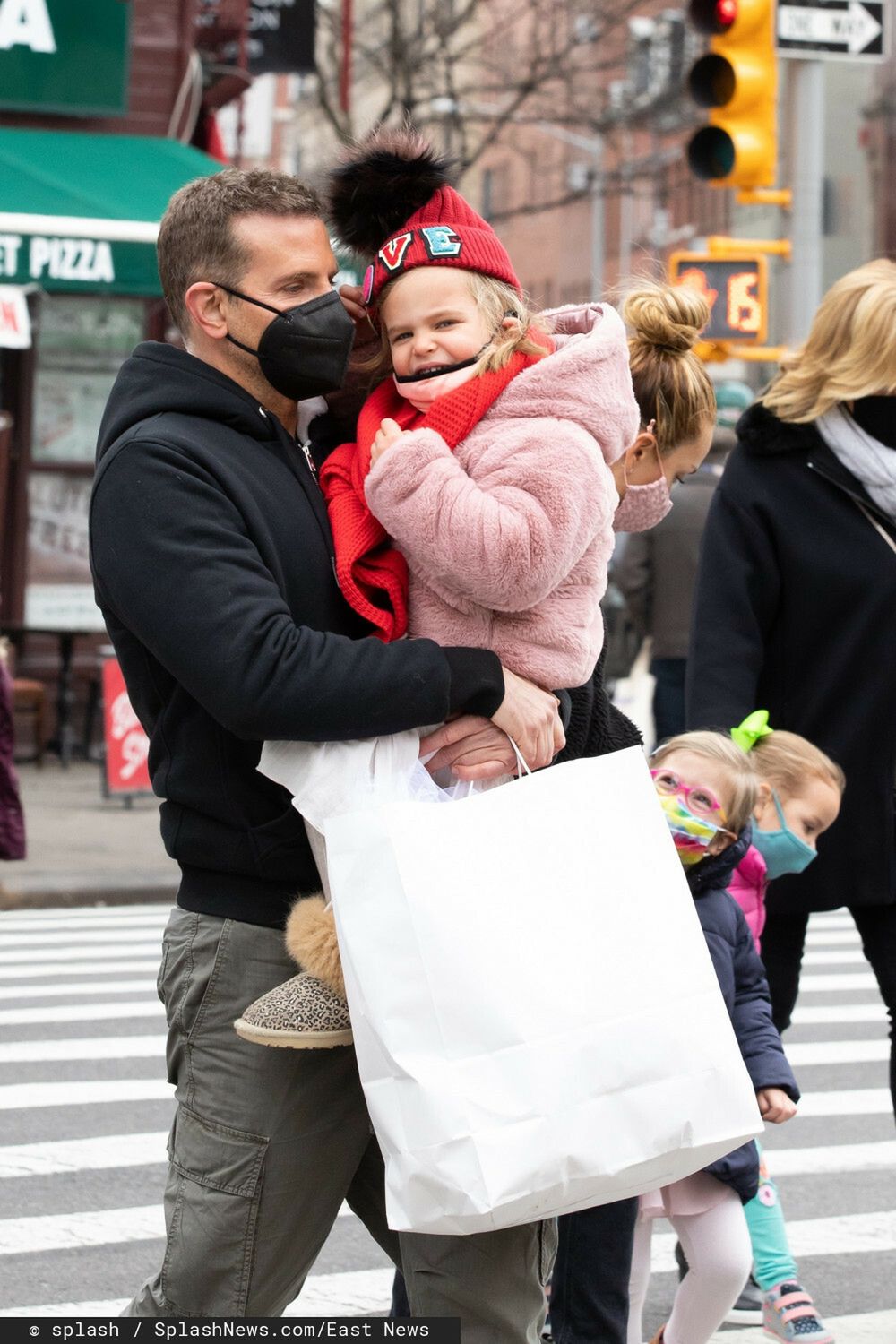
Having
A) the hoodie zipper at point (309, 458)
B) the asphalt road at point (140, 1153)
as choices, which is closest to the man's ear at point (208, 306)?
the hoodie zipper at point (309, 458)

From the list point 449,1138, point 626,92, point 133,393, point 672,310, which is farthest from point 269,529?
point 626,92

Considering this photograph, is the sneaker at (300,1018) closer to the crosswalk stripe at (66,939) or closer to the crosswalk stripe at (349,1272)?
the crosswalk stripe at (349,1272)

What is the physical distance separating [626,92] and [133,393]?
30.4 metres

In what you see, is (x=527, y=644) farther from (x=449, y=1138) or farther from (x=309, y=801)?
(x=449, y=1138)

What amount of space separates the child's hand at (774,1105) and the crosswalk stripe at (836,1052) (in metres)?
3.50

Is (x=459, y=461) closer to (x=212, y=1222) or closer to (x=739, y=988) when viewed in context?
(x=212, y=1222)

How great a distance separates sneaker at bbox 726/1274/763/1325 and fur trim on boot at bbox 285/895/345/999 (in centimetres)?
231

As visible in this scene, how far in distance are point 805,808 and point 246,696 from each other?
1.96 meters

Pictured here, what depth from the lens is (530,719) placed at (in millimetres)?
2930

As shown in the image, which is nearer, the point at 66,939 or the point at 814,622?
the point at 814,622

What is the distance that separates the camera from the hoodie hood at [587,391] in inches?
116

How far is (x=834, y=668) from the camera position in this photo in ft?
15.0

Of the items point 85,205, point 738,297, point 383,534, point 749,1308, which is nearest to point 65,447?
point 85,205

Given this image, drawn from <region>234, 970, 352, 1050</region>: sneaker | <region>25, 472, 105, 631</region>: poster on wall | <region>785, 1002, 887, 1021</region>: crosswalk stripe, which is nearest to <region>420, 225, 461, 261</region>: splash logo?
<region>234, 970, 352, 1050</region>: sneaker
